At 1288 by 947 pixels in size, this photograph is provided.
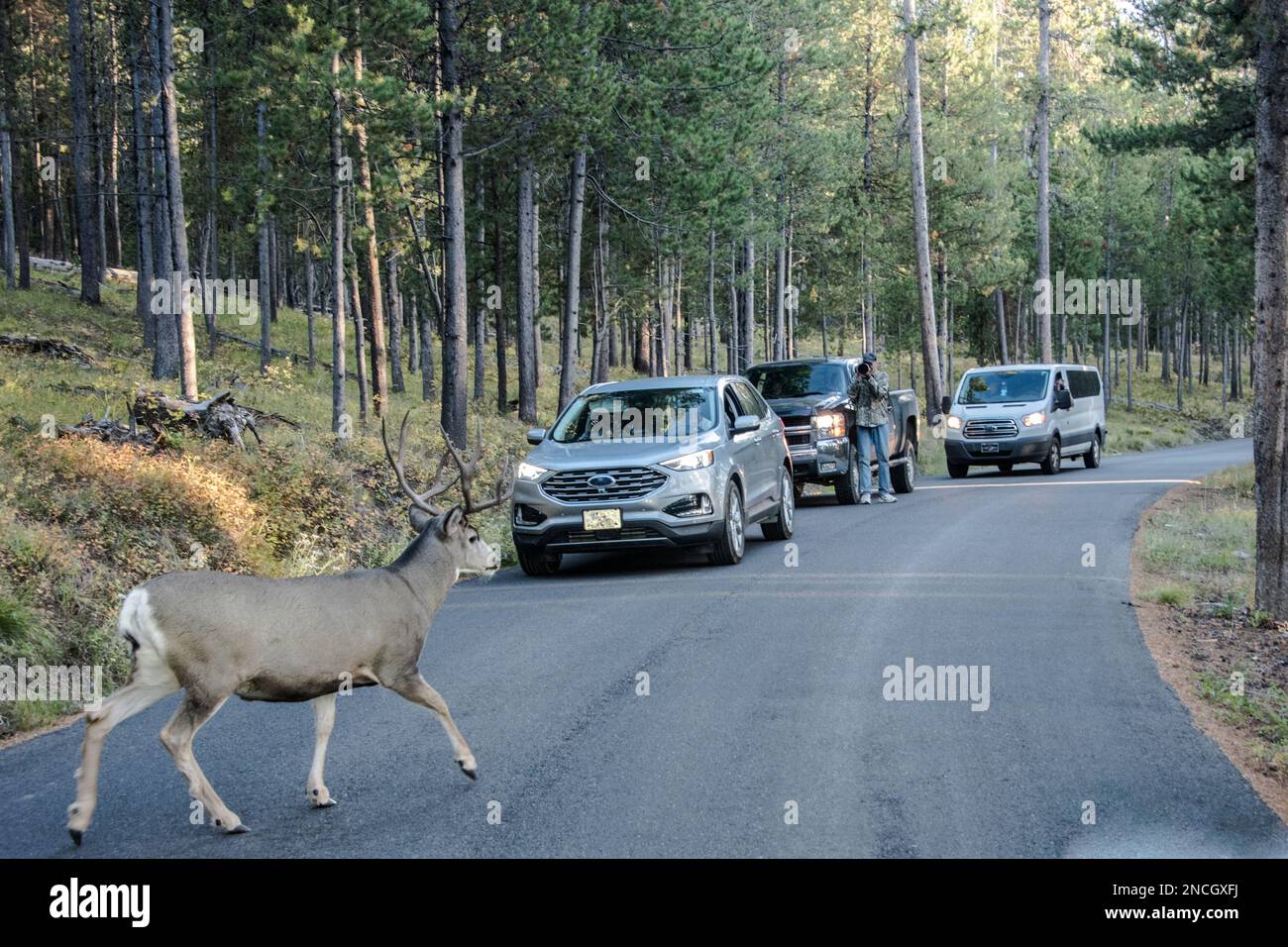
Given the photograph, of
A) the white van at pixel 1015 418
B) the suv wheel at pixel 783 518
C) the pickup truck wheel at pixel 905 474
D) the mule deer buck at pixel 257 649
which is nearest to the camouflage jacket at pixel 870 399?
the pickup truck wheel at pixel 905 474

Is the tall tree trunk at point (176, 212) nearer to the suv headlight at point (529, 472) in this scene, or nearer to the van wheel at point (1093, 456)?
the suv headlight at point (529, 472)

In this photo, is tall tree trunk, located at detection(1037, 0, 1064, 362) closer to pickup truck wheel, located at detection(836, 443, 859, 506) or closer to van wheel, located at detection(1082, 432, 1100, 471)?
van wheel, located at detection(1082, 432, 1100, 471)

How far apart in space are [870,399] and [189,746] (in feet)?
53.5

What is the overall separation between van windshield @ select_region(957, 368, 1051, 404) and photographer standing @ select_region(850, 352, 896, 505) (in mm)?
7758

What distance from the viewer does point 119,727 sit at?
8031mm

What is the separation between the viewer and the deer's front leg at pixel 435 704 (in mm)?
6262

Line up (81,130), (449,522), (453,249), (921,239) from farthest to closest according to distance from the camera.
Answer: (81,130) → (921,239) → (453,249) → (449,522)

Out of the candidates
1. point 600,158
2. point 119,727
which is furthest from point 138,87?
point 119,727

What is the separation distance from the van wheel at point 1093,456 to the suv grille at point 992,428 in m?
4.43

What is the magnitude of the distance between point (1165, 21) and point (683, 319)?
31693mm

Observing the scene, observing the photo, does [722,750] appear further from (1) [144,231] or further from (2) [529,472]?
(1) [144,231]

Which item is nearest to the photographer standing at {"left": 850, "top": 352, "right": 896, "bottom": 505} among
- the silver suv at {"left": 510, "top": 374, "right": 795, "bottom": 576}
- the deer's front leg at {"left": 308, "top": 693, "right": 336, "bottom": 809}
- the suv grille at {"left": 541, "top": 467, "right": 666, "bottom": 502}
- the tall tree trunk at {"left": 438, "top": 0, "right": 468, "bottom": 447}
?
the silver suv at {"left": 510, "top": 374, "right": 795, "bottom": 576}

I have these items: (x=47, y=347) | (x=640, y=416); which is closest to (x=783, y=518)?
(x=640, y=416)

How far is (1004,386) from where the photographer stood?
28531 millimetres
